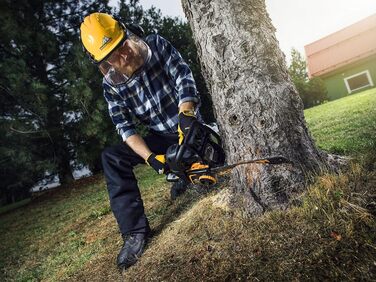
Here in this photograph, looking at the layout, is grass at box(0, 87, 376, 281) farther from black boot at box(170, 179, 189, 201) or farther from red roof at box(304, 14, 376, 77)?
red roof at box(304, 14, 376, 77)

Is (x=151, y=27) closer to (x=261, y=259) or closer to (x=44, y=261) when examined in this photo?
(x=44, y=261)

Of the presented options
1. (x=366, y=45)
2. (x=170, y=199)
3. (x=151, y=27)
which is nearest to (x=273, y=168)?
(x=170, y=199)

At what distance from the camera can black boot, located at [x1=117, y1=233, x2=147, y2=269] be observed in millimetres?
2666

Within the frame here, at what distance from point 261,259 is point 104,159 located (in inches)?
70.7

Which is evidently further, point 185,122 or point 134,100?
point 134,100

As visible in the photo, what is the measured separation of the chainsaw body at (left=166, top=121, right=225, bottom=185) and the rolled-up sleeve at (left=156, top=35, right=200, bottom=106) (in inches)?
16.0

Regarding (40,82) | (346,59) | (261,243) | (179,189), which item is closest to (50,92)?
(40,82)

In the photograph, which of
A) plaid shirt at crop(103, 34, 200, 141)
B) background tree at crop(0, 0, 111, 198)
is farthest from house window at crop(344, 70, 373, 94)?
plaid shirt at crop(103, 34, 200, 141)

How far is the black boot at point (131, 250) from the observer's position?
2666 mm

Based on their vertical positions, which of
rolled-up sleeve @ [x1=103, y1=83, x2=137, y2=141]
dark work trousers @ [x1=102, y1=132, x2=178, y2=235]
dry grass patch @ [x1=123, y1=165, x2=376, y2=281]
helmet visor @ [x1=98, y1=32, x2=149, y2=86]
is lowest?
dry grass patch @ [x1=123, y1=165, x2=376, y2=281]

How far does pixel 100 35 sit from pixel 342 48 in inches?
939

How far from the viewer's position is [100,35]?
8.68ft

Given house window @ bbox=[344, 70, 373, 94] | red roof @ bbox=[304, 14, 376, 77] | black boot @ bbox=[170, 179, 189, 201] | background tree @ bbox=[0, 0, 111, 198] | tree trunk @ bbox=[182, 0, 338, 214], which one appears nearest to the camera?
tree trunk @ bbox=[182, 0, 338, 214]

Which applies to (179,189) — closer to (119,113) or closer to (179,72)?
(119,113)
